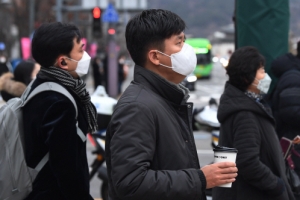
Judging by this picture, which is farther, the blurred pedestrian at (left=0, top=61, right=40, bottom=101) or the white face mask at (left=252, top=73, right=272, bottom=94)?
the blurred pedestrian at (left=0, top=61, right=40, bottom=101)

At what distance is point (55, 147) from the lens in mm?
2900

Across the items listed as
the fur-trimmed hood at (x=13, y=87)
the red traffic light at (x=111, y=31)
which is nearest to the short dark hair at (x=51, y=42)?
the fur-trimmed hood at (x=13, y=87)

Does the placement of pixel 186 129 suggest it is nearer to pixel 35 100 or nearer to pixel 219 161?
pixel 219 161

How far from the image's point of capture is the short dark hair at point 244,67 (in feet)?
12.1

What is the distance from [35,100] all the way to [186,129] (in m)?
1.00

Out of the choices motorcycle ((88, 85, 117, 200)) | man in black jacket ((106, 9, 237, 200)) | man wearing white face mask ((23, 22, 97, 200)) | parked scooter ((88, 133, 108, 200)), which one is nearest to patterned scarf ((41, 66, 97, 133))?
man wearing white face mask ((23, 22, 97, 200))

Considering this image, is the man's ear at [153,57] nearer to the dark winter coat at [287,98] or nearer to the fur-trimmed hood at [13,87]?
the dark winter coat at [287,98]

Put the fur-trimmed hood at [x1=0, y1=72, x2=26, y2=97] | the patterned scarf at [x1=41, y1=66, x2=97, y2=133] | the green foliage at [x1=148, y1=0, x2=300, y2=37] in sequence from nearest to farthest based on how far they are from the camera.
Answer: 1. the patterned scarf at [x1=41, y1=66, x2=97, y2=133]
2. the fur-trimmed hood at [x1=0, y1=72, x2=26, y2=97]
3. the green foliage at [x1=148, y1=0, x2=300, y2=37]

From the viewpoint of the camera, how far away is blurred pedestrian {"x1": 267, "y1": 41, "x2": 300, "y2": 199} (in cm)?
425

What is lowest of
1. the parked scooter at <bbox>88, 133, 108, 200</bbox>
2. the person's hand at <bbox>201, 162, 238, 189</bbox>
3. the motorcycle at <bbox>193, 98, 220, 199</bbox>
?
the parked scooter at <bbox>88, 133, 108, 200</bbox>

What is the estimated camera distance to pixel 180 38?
7.89ft

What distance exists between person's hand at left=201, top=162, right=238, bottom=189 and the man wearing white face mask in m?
0.87

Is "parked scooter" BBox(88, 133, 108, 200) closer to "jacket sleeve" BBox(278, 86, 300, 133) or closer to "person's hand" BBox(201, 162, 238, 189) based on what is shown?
"jacket sleeve" BBox(278, 86, 300, 133)

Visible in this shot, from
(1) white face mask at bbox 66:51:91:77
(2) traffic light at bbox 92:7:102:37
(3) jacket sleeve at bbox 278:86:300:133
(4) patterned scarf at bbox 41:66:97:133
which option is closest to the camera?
(4) patterned scarf at bbox 41:66:97:133
